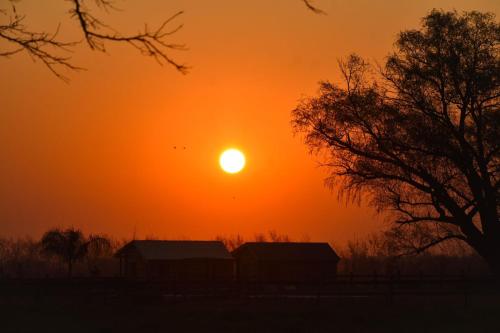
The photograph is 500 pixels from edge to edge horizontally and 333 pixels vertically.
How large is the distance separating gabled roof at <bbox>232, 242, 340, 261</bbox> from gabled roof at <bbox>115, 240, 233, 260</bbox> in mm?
3075

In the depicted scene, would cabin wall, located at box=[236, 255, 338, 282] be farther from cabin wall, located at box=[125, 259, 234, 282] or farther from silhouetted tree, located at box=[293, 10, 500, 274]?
silhouetted tree, located at box=[293, 10, 500, 274]

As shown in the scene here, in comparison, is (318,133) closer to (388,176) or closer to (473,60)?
(388,176)

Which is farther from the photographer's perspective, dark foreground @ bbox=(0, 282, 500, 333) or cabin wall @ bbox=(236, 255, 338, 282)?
cabin wall @ bbox=(236, 255, 338, 282)

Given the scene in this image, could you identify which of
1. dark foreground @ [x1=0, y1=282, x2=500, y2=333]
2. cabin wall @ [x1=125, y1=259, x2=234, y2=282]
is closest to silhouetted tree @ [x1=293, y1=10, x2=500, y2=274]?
dark foreground @ [x1=0, y1=282, x2=500, y2=333]

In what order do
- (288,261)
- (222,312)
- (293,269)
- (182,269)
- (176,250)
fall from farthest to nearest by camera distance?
(293,269)
(288,261)
(176,250)
(182,269)
(222,312)

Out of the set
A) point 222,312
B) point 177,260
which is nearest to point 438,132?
point 222,312

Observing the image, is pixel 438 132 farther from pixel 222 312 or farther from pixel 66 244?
pixel 66 244

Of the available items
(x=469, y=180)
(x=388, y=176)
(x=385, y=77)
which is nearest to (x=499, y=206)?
(x=469, y=180)

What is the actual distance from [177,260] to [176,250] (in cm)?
169

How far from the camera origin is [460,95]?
26312mm

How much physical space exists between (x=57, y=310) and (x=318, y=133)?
12.9 metres

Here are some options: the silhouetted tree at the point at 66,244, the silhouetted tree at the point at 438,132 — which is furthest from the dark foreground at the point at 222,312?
the silhouetted tree at the point at 66,244

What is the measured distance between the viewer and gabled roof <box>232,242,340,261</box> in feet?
171

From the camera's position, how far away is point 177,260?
47.5 metres
